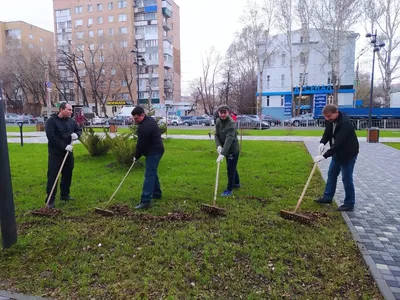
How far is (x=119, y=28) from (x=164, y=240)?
6132 centimetres

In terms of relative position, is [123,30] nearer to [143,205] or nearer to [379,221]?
A: [143,205]

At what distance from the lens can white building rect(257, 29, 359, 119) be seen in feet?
129

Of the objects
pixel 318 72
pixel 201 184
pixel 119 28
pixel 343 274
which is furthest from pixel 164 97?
pixel 343 274

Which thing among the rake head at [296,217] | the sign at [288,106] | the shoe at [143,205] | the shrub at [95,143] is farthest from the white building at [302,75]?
the shoe at [143,205]

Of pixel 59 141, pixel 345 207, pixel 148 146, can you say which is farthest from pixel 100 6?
pixel 345 207

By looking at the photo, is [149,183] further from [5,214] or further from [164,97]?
[164,97]

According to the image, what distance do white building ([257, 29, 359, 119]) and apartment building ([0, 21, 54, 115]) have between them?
1268 inches

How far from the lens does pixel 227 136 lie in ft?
18.3

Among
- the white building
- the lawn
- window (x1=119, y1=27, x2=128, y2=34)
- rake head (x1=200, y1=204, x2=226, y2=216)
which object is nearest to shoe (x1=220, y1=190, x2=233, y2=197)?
the lawn

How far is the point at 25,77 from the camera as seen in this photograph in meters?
49.2

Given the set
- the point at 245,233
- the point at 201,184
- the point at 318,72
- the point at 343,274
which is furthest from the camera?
the point at 318,72

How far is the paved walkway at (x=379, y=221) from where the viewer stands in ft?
10.0

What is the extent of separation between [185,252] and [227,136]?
254cm

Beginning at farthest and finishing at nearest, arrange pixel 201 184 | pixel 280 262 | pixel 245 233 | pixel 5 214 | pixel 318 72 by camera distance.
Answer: pixel 318 72 < pixel 201 184 < pixel 245 233 < pixel 5 214 < pixel 280 262
